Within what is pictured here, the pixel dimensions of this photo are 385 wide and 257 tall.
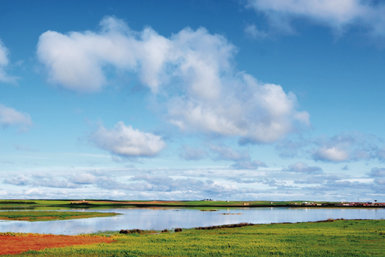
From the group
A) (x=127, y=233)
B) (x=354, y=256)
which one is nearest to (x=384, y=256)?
(x=354, y=256)

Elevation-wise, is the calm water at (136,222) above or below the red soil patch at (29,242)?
below

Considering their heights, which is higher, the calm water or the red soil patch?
the red soil patch

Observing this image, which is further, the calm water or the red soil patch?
the calm water

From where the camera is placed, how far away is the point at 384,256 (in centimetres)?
3192

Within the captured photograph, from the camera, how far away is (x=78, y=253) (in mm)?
36594

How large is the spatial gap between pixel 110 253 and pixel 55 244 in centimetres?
1267

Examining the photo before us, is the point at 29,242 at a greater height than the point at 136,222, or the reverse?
the point at 29,242

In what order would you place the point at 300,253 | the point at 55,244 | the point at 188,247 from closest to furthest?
the point at 300,253, the point at 188,247, the point at 55,244

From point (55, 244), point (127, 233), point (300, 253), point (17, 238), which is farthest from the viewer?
point (127, 233)

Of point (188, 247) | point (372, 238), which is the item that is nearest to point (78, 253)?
point (188, 247)

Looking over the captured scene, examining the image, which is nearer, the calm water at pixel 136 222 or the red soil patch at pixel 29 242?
the red soil patch at pixel 29 242

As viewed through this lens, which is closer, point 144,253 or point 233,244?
point 144,253

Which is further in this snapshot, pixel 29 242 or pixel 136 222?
pixel 136 222

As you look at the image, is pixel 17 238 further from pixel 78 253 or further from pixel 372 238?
pixel 372 238
